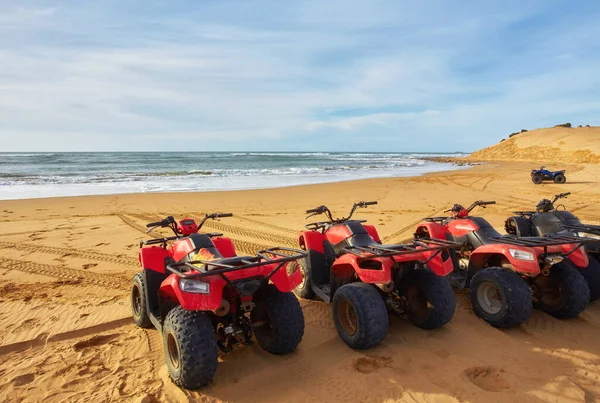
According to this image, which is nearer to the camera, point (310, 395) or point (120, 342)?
point (310, 395)

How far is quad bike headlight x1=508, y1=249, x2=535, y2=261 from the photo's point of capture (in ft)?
13.4

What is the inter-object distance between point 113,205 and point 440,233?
1113 centimetres

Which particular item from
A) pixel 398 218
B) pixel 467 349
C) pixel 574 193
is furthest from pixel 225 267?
pixel 574 193

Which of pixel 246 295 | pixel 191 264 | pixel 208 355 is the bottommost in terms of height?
pixel 208 355

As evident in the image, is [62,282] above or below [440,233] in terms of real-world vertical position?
below

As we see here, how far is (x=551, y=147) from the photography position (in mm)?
44156

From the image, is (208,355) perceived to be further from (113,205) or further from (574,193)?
(574,193)

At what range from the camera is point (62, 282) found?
5.85 meters

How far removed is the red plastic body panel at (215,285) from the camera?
3004 mm

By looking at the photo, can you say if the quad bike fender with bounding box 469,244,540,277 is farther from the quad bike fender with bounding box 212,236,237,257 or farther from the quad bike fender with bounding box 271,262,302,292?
the quad bike fender with bounding box 212,236,237,257

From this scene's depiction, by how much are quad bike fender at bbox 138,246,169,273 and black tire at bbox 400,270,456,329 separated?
8.92ft

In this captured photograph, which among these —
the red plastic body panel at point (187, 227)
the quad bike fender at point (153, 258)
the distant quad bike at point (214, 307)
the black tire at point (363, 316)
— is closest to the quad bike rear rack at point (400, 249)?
the black tire at point (363, 316)

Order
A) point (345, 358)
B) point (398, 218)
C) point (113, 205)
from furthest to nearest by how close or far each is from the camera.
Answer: point (113, 205) < point (398, 218) < point (345, 358)

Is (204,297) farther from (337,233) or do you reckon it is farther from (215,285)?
(337,233)
